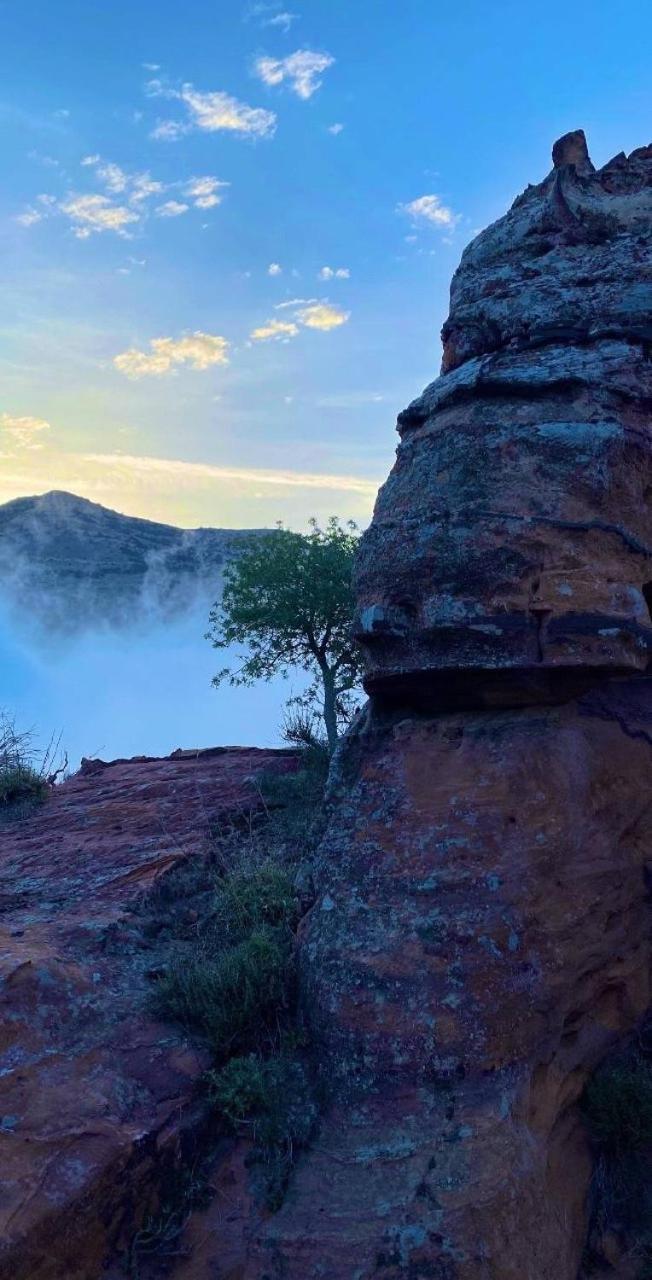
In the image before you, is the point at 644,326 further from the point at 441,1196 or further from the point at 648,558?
the point at 441,1196

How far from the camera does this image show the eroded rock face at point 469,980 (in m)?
4.00

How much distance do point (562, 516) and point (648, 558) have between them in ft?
2.18

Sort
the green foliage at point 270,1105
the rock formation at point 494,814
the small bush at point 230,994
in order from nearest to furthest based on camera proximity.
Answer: the rock formation at point 494,814, the green foliage at point 270,1105, the small bush at point 230,994

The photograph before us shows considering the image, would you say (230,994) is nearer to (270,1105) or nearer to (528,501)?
(270,1105)

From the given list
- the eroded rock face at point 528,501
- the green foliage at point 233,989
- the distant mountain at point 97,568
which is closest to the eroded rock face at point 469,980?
the green foliage at point 233,989

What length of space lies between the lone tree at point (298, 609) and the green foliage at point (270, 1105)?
779cm

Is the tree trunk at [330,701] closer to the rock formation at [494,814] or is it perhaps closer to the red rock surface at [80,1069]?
the red rock surface at [80,1069]

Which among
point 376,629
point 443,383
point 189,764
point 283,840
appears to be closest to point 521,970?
point 376,629

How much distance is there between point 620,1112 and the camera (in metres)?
4.84

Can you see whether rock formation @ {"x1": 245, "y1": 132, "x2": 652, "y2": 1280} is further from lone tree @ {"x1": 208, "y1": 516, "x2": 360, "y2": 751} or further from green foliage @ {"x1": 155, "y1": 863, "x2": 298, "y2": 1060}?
lone tree @ {"x1": 208, "y1": 516, "x2": 360, "y2": 751}

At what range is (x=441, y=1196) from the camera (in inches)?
157

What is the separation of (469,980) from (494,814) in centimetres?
89

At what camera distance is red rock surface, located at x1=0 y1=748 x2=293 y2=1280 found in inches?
152

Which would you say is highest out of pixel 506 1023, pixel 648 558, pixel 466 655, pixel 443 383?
pixel 443 383
